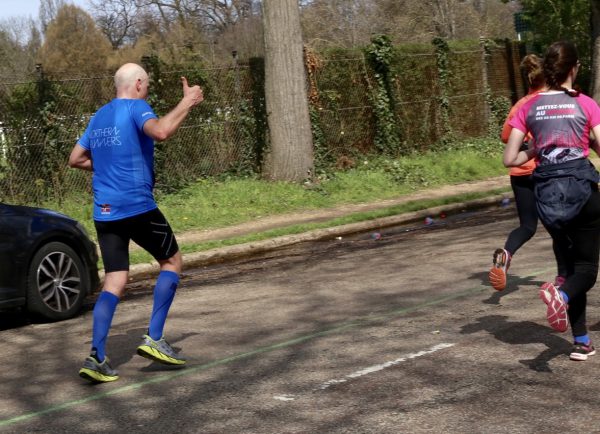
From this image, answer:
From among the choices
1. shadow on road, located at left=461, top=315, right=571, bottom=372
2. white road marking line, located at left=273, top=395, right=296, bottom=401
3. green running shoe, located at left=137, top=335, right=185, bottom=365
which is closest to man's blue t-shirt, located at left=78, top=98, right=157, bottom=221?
green running shoe, located at left=137, top=335, right=185, bottom=365

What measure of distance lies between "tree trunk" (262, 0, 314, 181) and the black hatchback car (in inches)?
376

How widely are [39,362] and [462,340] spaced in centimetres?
300

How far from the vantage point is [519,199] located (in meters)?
8.73

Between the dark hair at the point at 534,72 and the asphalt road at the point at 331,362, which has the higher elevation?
the dark hair at the point at 534,72

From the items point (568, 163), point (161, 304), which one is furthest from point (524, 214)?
point (161, 304)

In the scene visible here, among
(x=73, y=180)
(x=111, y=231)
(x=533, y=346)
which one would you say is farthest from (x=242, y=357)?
(x=73, y=180)

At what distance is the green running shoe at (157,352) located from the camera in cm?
662

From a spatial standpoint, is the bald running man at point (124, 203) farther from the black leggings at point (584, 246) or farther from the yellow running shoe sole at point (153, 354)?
the black leggings at point (584, 246)

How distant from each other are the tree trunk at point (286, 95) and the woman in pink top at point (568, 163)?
1280 centimetres

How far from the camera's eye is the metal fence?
16828 millimetres

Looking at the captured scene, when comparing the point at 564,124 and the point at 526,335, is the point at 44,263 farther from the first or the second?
the point at 564,124

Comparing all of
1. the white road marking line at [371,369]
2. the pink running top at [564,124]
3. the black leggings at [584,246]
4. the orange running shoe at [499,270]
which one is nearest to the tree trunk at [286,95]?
the orange running shoe at [499,270]

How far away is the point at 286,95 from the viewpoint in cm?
1894

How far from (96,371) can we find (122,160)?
1.33 m
